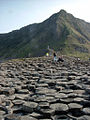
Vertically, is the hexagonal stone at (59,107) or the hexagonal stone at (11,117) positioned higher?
the hexagonal stone at (59,107)

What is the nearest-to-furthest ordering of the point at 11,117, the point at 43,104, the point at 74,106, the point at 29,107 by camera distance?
the point at 11,117, the point at 29,107, the point at 74,106, the point at 43,104

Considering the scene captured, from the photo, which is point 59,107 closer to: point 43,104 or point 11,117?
point 43,104

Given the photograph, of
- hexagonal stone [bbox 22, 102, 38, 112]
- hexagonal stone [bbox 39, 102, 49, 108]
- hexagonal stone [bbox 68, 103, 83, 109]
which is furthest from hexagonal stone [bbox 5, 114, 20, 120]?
hexagonal stone [bbox 68, 103, 83, 109]

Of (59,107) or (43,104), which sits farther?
(43,104)

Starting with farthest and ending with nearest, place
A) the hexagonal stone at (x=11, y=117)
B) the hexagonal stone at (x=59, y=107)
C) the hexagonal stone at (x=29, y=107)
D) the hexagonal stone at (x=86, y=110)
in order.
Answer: the hexagonal stone at (x=29, y=107) < the hexagonal stone at (x=59, y=107) < the hexagonal stone at (x=86, y=110) < the hexagonal stone at (x=11, y=117)

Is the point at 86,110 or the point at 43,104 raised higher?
the point at 43,104

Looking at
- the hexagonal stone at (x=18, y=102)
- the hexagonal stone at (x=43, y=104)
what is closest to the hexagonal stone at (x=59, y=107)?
the hexagonal stone at (x=43, y=104)

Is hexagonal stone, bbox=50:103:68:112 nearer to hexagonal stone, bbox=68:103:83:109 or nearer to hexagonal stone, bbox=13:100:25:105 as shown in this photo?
hexagonal stone, bbox=68:103:83:109

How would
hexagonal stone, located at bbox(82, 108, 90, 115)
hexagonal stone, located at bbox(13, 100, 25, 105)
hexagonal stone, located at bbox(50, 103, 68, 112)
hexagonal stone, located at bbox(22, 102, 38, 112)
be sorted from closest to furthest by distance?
hexagonal stone, located at bbox(82, 108, 90, 115) → hexagonal stone, located at bbox(50, 103, 68, 112) → hexagonal stone, located at bbox(22, 102, 38, 112) → hexagonal stone, located at bbox(13, 100, 25, 105)

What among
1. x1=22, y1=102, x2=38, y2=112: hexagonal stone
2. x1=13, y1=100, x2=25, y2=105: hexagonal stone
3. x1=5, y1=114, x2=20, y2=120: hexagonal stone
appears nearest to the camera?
x1=5, y1=114, x2=20, y2=120: hexagonal stone

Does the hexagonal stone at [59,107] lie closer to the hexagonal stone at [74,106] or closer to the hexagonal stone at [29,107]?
the hexagonal stone at [74,106]

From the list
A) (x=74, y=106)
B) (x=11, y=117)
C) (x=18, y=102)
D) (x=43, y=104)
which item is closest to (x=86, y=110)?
(x=74, y=106)

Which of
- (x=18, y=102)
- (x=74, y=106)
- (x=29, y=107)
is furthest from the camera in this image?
(x=18, y=102)

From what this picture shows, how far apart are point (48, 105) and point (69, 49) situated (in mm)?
127443
